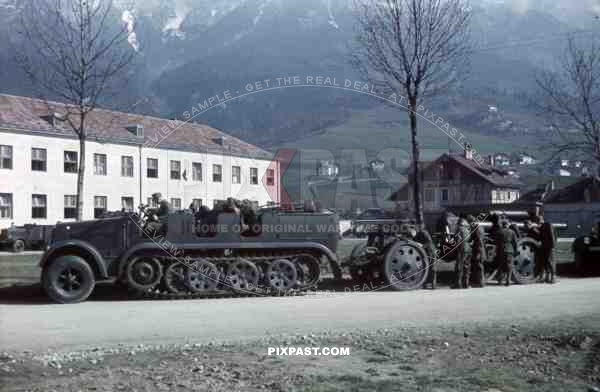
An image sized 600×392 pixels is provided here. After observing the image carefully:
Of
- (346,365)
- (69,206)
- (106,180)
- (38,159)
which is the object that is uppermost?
(38,159)

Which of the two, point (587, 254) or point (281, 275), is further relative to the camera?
point (587, 254)

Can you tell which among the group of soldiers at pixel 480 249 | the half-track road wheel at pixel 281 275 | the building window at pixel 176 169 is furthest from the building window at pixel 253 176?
the half-track road wheel at pixel 281 275

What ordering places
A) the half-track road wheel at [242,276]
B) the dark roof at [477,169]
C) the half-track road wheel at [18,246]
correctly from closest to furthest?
the half-track road wheel at [242,276]
the dark roof at [477,169]
the half-track road wheel at [18,246]

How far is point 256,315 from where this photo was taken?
1098 cm

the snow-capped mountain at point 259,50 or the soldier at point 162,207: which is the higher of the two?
the snow-capped mountain at point 259,50

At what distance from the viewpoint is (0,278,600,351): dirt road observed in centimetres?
926

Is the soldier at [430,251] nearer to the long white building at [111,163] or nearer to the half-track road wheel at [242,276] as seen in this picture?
the half-track road wheel at [242,276]

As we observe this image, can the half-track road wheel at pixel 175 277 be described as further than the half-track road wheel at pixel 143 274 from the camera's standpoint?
Yes

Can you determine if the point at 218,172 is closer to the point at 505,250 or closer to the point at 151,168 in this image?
the point at 151,168

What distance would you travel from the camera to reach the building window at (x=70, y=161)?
145 ft

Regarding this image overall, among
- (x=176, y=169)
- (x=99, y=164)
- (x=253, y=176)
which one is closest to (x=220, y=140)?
(x=253, y=176)

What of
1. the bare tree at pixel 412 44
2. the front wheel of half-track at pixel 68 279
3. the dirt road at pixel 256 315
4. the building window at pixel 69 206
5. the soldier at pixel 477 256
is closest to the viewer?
the dirt road at pixel 256 315

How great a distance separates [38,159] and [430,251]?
3375 centimetres

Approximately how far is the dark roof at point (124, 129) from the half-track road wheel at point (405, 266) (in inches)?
921
